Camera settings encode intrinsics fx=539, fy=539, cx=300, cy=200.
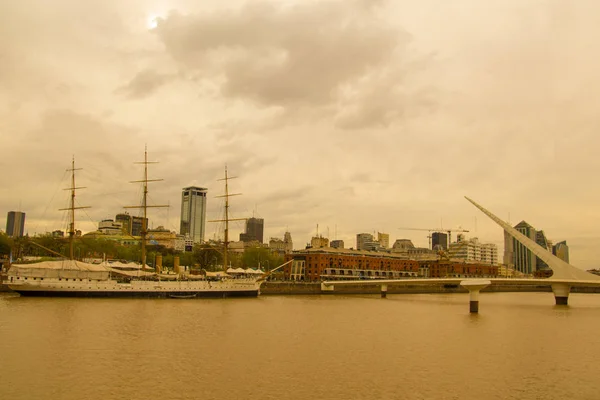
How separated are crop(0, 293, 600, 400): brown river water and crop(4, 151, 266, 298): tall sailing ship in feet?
65.2

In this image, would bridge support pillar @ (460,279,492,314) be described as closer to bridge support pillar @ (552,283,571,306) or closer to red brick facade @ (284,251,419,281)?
bridge support pillar @ (552,283,571,306)

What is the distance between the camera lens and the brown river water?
851 inches

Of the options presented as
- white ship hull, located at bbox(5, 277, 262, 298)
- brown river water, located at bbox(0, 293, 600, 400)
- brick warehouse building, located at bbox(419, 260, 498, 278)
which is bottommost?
brown river water, located at bbox(0, 293, 600, 400)

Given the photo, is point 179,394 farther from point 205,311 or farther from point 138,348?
point 205,311

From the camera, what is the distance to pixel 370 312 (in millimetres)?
55219

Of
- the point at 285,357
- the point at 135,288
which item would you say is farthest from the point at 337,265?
the point at 285,357

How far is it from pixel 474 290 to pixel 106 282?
1752 inches

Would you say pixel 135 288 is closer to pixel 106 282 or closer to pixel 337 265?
pixel 106 282


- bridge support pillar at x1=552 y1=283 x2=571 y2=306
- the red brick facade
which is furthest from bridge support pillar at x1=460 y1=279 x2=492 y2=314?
the red brick facade

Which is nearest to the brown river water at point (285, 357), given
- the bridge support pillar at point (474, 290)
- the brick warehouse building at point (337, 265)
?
the bridge support pillar at point (474, 290)

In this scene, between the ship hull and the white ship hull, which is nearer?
the white ship hull

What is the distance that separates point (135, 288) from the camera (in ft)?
229

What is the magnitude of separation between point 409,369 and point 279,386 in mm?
7139

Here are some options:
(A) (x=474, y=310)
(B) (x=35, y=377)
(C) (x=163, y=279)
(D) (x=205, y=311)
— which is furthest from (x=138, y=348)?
(C) (x=163, y=279)
